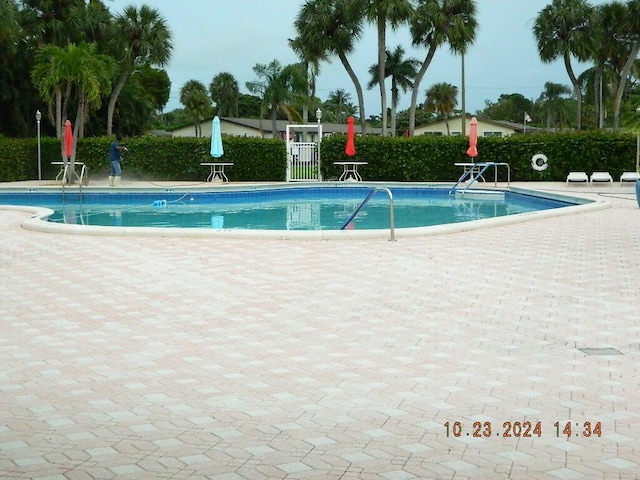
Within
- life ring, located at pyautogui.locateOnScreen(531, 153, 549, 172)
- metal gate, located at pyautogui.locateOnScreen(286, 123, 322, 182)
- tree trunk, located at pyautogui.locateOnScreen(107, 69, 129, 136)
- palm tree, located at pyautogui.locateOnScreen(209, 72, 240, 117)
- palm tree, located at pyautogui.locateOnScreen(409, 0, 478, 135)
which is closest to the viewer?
life ring, located at pyautogui.locateOnScreen(531, 153, 549, 172)

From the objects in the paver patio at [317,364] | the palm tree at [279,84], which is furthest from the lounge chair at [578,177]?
the palm tree at [279,84]

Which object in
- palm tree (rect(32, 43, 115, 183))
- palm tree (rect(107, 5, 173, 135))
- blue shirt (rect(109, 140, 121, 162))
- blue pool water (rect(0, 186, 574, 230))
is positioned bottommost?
blue pool water (rect(0, 186, 574, 230))

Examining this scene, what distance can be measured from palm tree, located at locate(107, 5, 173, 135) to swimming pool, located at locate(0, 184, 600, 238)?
17.9 metres

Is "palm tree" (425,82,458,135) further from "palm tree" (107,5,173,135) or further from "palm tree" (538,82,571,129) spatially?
"palm tree" (107,5,173,135)

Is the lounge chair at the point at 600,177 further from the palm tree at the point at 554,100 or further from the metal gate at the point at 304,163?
the palm tree at the point at 554,100

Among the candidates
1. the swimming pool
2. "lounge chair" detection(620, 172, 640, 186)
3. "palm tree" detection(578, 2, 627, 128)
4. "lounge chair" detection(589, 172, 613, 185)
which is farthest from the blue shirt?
"palm tree" detection(578, 2, 627, 128)

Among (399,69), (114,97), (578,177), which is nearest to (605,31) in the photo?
(399,69)

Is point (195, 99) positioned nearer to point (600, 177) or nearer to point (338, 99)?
point (338, 99)

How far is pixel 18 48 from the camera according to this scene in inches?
1435

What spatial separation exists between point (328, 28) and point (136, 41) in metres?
9.23

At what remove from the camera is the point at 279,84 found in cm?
6384

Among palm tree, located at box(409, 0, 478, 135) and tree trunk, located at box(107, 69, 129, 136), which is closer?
tree trunk, located at box(107, 69, 129, 136)

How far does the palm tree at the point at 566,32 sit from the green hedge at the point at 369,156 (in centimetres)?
2010

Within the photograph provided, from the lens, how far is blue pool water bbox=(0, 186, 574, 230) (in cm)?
1648
